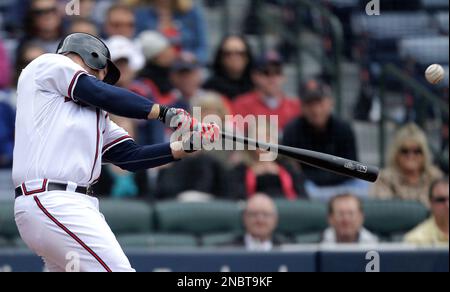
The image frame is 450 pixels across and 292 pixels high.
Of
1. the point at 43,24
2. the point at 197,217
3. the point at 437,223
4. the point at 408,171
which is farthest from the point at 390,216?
the point at 43,24

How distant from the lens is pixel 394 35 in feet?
31.2

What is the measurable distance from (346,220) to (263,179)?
2.85ft

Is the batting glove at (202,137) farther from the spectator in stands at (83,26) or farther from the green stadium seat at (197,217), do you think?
the spectator in stands at (83,26)

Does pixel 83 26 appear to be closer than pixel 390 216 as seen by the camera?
No

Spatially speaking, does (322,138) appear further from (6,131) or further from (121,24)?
(6,131)

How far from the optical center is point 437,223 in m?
7.44

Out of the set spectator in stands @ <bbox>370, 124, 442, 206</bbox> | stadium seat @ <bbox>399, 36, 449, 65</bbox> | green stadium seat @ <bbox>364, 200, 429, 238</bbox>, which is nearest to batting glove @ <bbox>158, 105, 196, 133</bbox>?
green stadium seat @ <bbox>364, 200, 429, 238</bbox>

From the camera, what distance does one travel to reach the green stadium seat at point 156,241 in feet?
24.2

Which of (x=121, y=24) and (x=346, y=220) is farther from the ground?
(x=121, y=24)

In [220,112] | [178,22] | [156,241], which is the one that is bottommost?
[156,241]

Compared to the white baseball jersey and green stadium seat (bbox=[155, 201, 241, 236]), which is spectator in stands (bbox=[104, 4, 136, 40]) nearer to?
green stadium seat (bbox=[155, 201, 241, 236])

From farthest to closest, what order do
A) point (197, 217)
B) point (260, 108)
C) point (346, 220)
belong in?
1. point (260, 108)
2. point (197, 217)
3. point (346, 220)

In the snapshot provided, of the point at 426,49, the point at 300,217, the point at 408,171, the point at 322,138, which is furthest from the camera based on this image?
the point at 426,49
